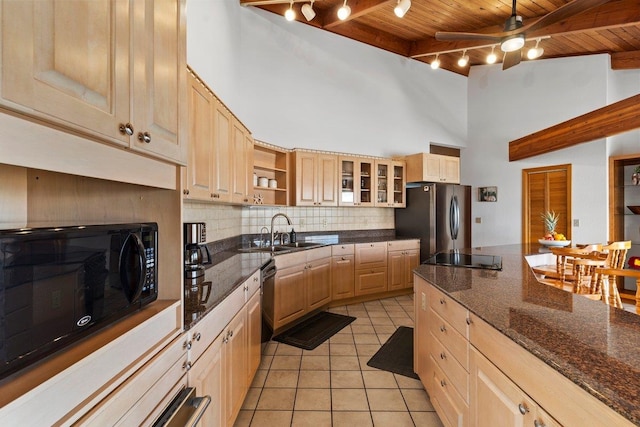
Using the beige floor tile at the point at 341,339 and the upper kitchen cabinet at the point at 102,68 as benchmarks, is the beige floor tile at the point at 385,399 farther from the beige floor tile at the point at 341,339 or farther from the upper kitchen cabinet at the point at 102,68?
the upper kitchen cabinet at the point at 102,68

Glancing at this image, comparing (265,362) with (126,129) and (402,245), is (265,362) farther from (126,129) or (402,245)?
(402,245)

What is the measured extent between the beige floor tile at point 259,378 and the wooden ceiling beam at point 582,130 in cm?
478

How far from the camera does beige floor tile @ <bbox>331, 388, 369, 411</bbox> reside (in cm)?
194

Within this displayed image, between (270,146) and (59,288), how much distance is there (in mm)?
3073

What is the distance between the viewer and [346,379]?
2.25 metres

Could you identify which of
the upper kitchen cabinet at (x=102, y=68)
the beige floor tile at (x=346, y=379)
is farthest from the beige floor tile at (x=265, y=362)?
the upper kitchen cabinet at (x=102, y=68)

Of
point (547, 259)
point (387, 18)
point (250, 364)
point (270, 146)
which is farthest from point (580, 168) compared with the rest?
point (250, 364)

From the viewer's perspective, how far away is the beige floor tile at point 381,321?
11.0 ft

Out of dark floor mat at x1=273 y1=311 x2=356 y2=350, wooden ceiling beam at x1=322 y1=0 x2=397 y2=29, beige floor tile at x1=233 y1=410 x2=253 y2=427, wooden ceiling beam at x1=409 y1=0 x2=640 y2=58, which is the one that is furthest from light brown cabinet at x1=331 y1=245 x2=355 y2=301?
wooden ceiling beam at x1=409 y1=0 x2=640 y2=58

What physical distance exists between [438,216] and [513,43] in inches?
92.9

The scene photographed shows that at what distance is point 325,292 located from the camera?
12.2 feet

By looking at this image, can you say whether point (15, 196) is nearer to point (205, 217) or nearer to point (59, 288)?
point (59, 288)

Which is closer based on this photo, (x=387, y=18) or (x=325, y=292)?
(x=325, y=292)

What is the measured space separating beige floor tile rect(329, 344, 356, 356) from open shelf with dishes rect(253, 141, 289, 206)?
181cm
